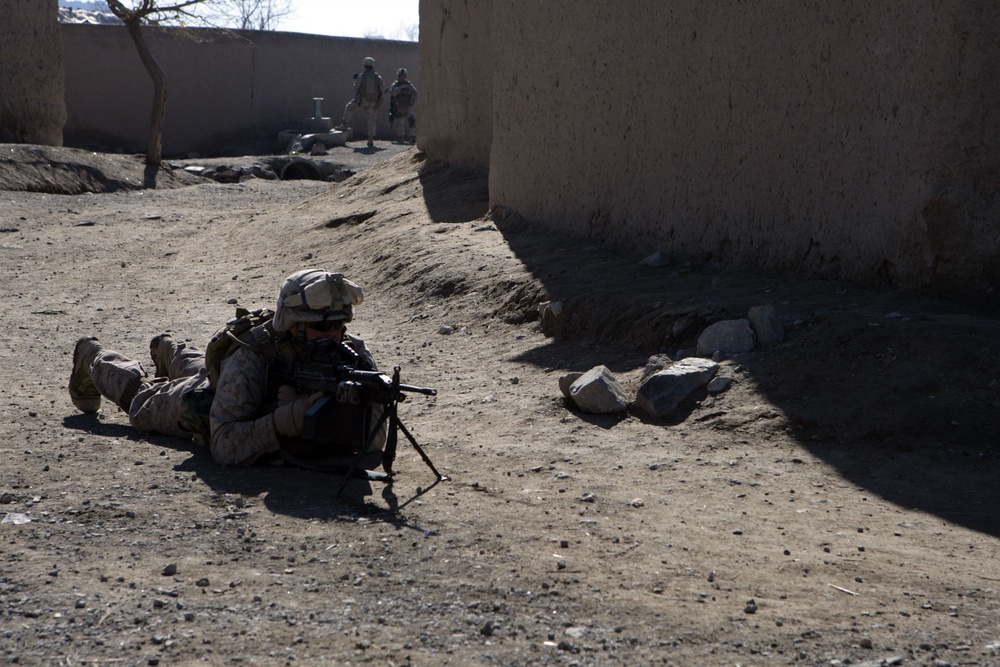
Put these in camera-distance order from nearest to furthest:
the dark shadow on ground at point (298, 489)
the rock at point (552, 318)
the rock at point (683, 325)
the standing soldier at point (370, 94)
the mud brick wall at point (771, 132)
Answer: the dark shadow on ground at point (298, 489), the mud brick wall at point (771, 132), the rock at point (683, 325), the rock at point (552, 318), the standing soldier at point (370, 94)

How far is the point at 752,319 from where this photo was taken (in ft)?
15.5

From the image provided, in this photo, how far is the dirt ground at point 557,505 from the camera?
99.2 inches

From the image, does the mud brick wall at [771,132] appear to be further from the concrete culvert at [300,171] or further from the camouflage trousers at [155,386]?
the concrete culvert at [300,171]

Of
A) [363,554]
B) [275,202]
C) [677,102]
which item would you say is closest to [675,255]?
[677,102]

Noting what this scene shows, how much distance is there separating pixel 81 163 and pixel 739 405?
11658mm

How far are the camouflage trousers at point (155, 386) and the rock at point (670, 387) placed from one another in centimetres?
176

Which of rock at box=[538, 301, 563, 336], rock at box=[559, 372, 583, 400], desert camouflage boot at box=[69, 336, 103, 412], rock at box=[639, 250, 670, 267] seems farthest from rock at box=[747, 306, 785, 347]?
desert camouflage boot at box=[69, 336, 103, 412]

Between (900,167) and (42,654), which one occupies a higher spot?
(900,167)

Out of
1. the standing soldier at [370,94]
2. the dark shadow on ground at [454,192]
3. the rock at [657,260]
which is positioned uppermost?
the standing soldier at [370,94]

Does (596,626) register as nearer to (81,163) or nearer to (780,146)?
(780,146)

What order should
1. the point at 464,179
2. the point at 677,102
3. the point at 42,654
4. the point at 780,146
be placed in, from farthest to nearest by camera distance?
the point at 464,179 < the point at 677,102 < the point at 780,146 < the point at 42,654

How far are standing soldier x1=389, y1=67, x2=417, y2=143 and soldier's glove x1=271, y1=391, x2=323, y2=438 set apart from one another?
54.1ft

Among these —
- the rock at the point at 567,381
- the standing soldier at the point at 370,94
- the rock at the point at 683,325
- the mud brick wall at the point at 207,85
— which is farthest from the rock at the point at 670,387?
the mud brick wall at the point at 207,85

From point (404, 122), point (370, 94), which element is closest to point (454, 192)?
point (370, 94)
